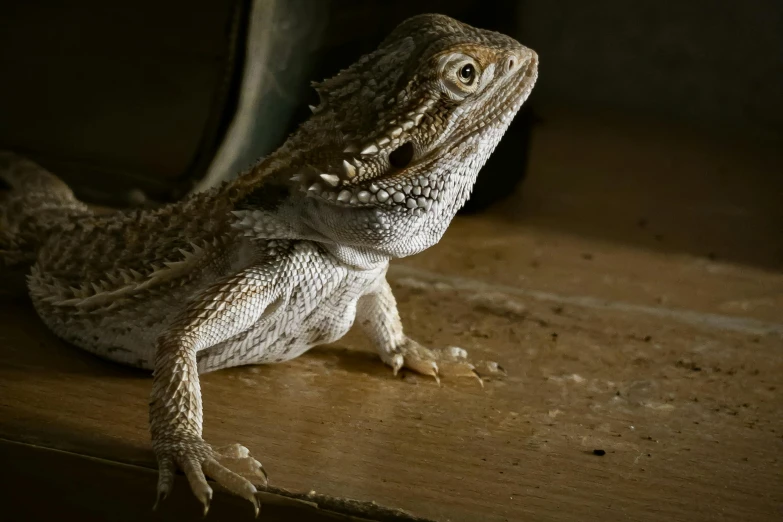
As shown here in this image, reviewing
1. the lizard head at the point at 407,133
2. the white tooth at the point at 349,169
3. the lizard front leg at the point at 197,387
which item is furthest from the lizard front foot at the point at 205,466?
the white tooth at the point at 349,169

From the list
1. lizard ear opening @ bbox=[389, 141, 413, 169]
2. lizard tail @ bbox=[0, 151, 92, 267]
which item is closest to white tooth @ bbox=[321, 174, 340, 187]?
lizard ear opening @ bbox=[389, 141, 413, 169]

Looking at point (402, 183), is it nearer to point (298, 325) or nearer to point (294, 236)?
point (294, 236)

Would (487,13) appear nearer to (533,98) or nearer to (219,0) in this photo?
(533,98)

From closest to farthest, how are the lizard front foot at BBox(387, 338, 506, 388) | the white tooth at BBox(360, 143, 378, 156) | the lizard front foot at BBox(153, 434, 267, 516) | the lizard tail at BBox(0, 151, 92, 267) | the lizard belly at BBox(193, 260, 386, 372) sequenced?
1. the lizard front foot at BBox(153, 434, 267, 516)
2. the white tooth at BBox(360, 143, 378, 156)
3. the lizard belly at BBox(193, 260, 386, 372)
4. the lizard front foot at BBox(387, 338, 506, 388)
5. the lizard tail at BBox(0, 151, 92, 267)

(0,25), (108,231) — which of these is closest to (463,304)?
(108,231)

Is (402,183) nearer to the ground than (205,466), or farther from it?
farther from it

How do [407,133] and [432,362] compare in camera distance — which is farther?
[432,362]

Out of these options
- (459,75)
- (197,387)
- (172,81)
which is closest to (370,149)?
(459,75)

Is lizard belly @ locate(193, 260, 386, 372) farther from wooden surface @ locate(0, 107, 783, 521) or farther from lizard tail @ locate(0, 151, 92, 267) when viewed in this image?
lizard tail @ locate(0, 151, 92, 267)
